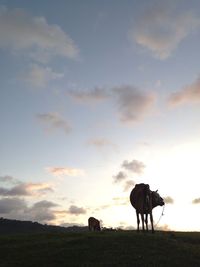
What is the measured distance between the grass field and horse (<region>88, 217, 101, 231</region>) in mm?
24304

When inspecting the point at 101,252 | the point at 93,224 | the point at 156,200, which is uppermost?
the point at 156,200

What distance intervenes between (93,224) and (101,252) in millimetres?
31047

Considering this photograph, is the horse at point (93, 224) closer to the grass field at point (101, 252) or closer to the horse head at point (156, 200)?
the horse head at point (156, 200)

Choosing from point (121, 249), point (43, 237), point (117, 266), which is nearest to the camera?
point (117, 266)

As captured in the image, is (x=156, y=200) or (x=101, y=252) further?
(x=156, y=200)

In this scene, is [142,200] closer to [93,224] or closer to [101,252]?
[101,252]

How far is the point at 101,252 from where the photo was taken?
27.8m

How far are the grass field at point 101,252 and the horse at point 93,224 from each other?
24304mm

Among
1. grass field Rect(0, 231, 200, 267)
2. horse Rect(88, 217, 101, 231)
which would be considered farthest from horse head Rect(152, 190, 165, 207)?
horse Rect(88, 217, 101, 231)

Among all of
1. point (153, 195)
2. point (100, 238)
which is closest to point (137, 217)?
point (153, 195)

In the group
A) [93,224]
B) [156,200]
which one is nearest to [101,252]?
[156,200]

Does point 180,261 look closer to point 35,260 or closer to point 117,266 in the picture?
point 117,266

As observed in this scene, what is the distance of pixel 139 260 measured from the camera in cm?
2559

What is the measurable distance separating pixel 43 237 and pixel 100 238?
24.1 ft
